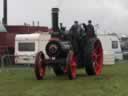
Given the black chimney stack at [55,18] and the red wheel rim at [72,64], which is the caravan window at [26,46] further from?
the red wheel rim at [72,64]

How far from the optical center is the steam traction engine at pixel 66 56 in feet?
57.0

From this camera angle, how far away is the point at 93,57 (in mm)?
19344

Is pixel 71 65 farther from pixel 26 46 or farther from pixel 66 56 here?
pixel 26 46

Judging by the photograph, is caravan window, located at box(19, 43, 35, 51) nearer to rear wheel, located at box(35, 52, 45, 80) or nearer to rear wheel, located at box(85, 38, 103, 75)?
rear wheel, located at box(85, 38, 103, 75)

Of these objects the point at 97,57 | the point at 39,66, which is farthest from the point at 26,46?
the point at 39,66

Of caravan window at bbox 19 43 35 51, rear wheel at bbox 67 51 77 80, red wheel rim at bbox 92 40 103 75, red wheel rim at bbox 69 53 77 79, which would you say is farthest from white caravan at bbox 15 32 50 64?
rear wheel at bbox 67 51 77 80

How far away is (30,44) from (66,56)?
1655cm

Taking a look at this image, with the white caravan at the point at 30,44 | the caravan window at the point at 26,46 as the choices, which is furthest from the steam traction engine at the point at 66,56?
the caravan window at the point at 26,46

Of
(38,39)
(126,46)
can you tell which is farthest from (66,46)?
(126,46)

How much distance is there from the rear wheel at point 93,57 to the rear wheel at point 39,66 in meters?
1.75

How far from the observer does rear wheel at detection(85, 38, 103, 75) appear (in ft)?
61.2

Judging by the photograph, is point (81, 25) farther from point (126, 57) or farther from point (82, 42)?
point (126, 57)

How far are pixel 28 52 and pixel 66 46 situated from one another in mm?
16889

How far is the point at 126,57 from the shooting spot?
47.5m
